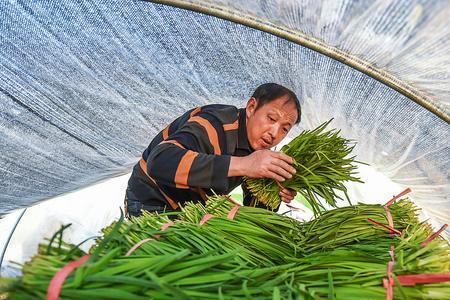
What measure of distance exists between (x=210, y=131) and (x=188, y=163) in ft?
0.82

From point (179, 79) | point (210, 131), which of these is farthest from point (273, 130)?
point (179, 79)

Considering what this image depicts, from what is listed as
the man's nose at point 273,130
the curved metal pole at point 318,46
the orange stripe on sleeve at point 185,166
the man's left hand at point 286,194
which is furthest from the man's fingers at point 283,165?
the curved metal pole at point 318,46

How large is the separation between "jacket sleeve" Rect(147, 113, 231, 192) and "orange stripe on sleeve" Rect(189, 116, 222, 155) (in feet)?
0.13

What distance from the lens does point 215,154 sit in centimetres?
232

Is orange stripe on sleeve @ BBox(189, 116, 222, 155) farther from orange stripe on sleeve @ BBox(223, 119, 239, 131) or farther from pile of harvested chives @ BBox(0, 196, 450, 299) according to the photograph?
pile of harvested chives @ BBox(0, 196, 450, 299)

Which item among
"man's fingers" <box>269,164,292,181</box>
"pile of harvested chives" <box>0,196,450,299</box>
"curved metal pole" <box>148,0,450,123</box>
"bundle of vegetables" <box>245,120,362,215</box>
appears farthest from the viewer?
"curved metal pole" <box>148,0,450,123</box>

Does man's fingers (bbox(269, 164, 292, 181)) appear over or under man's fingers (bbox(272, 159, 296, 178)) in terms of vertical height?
under

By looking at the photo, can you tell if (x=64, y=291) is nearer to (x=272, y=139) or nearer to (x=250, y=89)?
(x=272, y=139)

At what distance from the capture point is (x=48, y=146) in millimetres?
3260

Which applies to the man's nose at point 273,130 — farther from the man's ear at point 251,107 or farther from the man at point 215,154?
the man's ear at point 251,107

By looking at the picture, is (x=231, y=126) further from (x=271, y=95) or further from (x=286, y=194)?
(x=286, y=194)

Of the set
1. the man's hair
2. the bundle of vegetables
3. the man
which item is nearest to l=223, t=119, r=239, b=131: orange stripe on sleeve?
the man

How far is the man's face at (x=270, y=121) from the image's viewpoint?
8.05 feet

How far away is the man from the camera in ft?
6.97
